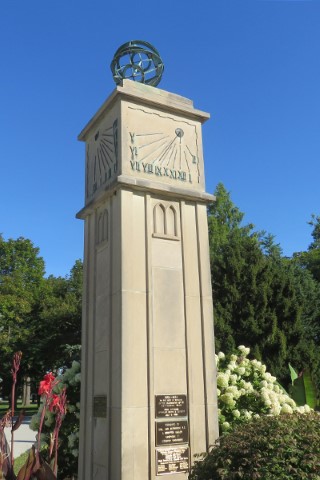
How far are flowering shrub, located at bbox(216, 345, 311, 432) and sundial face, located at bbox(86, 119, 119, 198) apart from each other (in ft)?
12.2

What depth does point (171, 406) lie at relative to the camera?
6.02 metres

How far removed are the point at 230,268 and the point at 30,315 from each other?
78.5ft

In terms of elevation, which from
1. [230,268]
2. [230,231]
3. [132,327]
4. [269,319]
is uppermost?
[230,231]

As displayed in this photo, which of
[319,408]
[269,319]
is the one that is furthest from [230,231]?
[319,408]

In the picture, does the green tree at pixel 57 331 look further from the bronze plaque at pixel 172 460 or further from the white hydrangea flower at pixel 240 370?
the bronze plaque at pixel 172 460

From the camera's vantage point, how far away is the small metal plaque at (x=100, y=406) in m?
6.07

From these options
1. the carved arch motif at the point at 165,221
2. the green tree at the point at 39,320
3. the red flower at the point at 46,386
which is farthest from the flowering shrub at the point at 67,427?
the green tree at the point at 39,320

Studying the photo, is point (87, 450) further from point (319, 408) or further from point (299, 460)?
point (319, 408)

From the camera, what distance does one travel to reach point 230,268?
61.2 feet

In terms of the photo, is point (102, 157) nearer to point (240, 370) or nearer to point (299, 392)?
point (240, 370)

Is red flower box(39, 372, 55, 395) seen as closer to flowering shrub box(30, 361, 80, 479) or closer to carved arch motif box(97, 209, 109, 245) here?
carved arch motif box(97, 209, 109, 245)

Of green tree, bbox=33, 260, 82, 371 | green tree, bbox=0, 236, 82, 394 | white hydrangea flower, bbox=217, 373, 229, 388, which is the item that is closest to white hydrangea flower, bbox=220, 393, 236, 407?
white hydrangea flower, bbox=217, 373, 229, 388

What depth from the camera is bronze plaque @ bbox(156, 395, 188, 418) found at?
595cm

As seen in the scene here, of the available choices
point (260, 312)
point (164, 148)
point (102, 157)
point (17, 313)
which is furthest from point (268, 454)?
point (17, 313)
